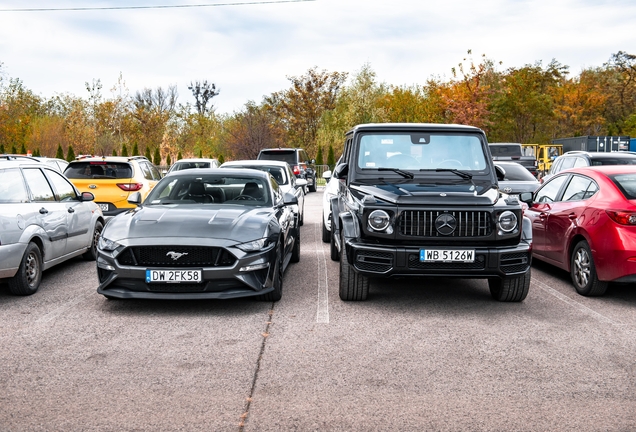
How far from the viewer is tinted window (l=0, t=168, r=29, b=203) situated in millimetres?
7398

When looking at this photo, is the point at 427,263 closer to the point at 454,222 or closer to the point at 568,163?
the point at 454,222

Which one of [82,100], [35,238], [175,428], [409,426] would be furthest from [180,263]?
[82,100]

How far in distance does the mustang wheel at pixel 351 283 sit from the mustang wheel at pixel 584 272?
2.58 metres

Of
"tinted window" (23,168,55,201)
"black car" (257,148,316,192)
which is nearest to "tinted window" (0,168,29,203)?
"tinted window" (23,168,55,201)

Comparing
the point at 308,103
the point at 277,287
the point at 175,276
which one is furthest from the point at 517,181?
the point at 308,103

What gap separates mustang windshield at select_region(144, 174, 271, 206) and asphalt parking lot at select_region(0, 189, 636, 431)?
A: 137 cm

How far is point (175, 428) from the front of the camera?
382cm

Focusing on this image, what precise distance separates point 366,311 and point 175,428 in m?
3.29

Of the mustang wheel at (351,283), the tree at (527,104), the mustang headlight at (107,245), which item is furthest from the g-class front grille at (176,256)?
the tree at (527,104)

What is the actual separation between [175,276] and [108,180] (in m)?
7.23

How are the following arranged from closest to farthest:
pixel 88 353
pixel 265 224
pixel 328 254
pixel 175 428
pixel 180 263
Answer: pixel 175 428 → pixel 88 353 → pixel 180 263 → pixel 265 224 → pixel 328 254

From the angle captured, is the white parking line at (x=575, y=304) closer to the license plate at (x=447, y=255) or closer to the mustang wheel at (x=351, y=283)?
the license plate at (x=447, y=255)

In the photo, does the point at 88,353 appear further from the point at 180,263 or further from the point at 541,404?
the point at 541,404

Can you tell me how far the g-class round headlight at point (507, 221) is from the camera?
6645 millimetres
